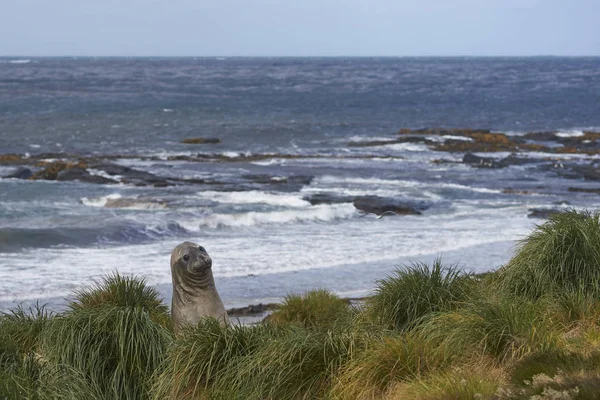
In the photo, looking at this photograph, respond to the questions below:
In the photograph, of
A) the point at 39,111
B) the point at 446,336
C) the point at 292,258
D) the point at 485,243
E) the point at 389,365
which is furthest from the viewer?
the point at 39,111

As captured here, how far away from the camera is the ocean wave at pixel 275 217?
855 inches

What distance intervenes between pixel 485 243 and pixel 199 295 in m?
11.4

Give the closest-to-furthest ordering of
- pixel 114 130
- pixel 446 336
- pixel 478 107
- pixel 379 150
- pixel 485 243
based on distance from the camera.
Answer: pixel 446 336
pixel 485 243
pixel 379 150
pixel 114 130
pixel 478 107

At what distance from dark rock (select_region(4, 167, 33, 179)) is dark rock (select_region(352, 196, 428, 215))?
11.0 meters

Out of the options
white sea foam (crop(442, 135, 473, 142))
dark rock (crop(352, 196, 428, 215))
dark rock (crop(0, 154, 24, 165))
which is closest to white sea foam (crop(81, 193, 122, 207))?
dark rock (crop(352, 196, 428, 215))

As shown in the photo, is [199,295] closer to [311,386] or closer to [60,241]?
[311,386]

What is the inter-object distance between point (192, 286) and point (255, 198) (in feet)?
54.2

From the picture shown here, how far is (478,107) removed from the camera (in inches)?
2689

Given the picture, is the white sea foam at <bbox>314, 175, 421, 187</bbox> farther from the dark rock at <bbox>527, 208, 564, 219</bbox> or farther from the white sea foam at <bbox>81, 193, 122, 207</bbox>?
the white sea foam at <bbox>81, 193, 122, 207</bbox>

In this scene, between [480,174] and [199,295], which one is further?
[480,174]

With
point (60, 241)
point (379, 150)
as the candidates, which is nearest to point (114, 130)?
point (379, 150)

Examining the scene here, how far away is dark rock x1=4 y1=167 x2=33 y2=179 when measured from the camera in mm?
29281

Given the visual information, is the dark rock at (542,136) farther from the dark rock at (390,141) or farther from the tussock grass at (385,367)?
the tussock grass at (385,367)

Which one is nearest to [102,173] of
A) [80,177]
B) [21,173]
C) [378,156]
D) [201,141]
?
[80,177]
